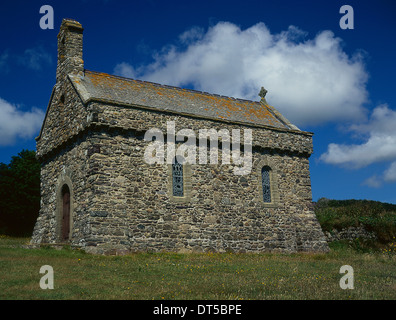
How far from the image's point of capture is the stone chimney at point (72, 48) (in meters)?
21.2

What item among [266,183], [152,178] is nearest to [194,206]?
[152,178]

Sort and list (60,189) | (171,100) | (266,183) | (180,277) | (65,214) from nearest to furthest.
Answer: (180,277)
(65,214)
(60,189)
(266,183)
(171,100)

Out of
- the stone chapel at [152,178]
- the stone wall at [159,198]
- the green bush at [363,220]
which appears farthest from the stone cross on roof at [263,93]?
the green bush at [363,220]

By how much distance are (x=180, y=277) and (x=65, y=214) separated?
31.5 feet

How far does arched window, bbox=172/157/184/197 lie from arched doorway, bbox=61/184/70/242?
16.7ft

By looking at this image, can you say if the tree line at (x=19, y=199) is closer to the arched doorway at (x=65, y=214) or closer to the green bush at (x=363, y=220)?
A: the arched doorway at (x=65, y=214)

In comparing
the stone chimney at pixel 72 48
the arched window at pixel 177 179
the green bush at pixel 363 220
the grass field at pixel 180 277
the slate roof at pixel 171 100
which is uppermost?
the stone chimney at pixel 72 48

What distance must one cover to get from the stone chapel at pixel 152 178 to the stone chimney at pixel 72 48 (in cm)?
5

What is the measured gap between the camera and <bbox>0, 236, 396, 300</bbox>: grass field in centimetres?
966

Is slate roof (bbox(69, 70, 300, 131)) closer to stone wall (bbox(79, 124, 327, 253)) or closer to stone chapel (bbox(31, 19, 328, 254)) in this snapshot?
stone chapel (bbox(31, 19, 328, 254))

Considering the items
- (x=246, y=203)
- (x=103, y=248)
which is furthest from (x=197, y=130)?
(x=103, y=248)

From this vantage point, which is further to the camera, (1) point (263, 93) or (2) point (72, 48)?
(1) point (263, 93)

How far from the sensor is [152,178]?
60.3 feet

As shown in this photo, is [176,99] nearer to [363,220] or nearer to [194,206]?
[194,206]
